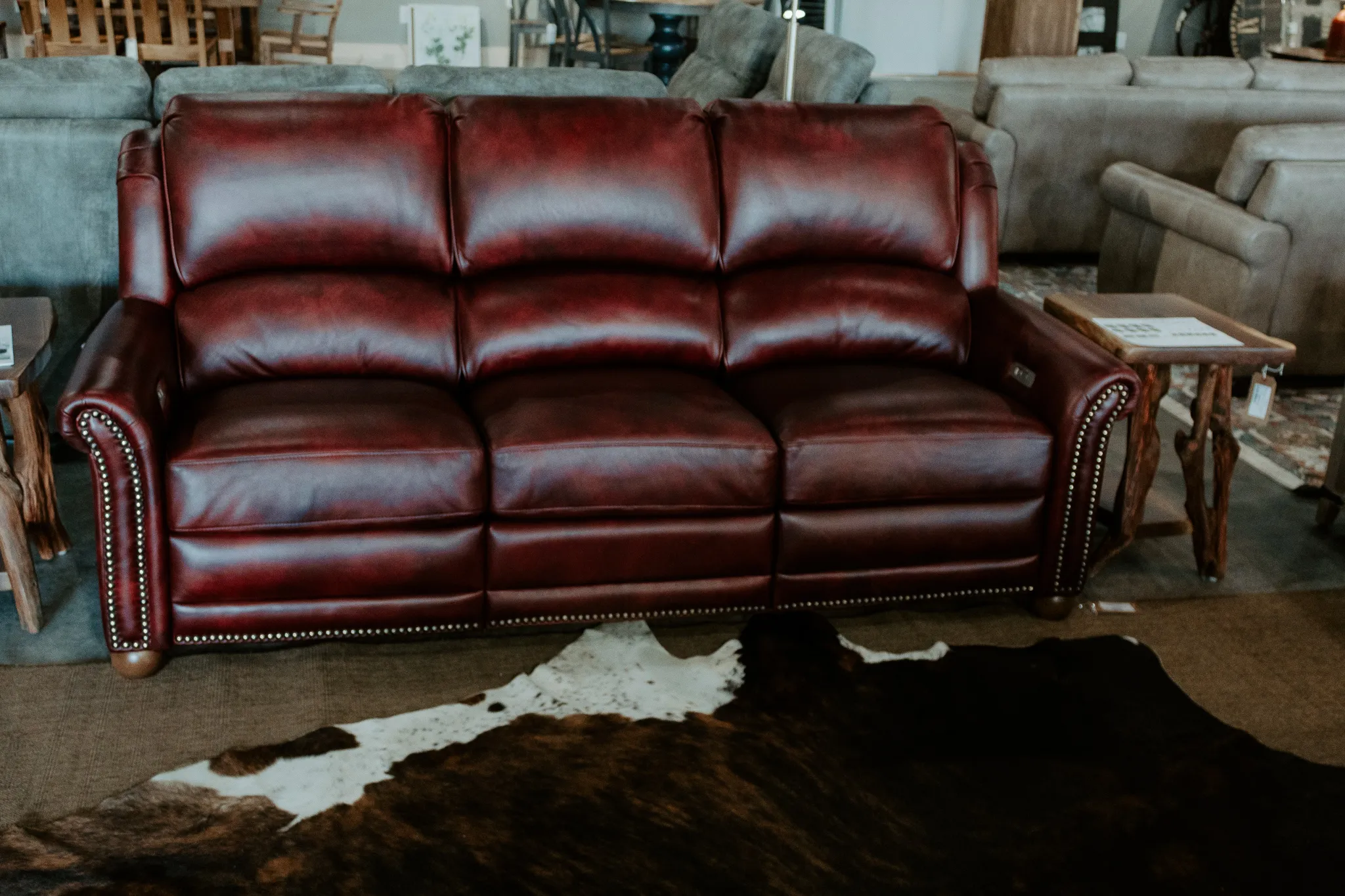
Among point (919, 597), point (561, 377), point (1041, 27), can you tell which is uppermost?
point (1041, 27)

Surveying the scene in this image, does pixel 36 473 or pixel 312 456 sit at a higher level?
pixel 312 456

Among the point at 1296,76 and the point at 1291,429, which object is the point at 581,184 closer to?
the point at 1291,429

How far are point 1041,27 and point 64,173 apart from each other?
20.9 feet

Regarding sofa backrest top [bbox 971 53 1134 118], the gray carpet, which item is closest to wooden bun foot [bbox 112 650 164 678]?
the gray carpet

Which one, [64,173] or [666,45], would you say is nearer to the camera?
[64,173]

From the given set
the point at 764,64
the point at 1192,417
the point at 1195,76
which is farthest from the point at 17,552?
the point at 1195,76

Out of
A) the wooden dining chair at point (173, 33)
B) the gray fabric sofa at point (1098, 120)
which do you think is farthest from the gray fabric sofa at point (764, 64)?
the wooden dining chair at point (173, 33)

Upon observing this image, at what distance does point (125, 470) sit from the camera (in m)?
2.40

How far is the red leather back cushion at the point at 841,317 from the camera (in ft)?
10.2

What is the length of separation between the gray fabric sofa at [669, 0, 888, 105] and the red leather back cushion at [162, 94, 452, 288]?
1383 millimetres

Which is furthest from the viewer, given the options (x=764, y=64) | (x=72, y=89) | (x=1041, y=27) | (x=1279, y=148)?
(x=1041, y=27)

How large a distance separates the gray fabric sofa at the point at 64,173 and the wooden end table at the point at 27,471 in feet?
1.70

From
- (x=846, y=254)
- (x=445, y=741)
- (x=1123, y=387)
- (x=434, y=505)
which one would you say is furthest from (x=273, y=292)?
(x=1123, y=387)

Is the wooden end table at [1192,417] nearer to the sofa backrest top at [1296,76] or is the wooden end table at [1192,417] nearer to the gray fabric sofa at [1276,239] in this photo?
the gray fabric sofa at [1276,239]
